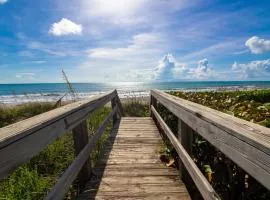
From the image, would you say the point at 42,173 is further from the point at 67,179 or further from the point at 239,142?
the point at 239,142

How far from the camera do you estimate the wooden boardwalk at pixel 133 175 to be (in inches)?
115

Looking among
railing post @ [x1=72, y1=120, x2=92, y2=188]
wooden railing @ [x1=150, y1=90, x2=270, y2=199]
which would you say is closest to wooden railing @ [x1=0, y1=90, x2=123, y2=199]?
railing post @ [x1=72, y1=120, x2=92, y2=188]

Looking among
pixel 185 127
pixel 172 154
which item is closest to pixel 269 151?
pixel 185 127

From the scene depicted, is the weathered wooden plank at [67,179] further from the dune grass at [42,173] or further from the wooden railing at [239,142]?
the wooden railing at [239,142]

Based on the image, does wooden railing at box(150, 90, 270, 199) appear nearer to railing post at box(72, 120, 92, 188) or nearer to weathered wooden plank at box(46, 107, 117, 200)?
weathered wooden plank at box(46, 107, 117, 200)

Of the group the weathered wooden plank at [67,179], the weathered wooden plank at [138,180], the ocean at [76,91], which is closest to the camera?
the weathered wooden plank at [67,179]

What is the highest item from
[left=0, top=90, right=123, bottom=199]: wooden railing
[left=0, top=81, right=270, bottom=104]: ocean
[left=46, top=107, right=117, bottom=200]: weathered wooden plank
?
[left=0, top=90, right=123, bottom=199]: wooden railing

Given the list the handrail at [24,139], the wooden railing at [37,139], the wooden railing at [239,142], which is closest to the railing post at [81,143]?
the wooden railing at [37,139]

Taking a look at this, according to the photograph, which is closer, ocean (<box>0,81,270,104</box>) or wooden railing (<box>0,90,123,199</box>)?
wooden railing (<box>0,90,123,199</box>)

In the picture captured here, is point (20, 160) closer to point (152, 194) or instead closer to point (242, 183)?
point (242, 183)

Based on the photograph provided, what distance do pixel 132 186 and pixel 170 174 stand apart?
61 cm

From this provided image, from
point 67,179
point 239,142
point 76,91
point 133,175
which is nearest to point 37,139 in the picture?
point 67,179

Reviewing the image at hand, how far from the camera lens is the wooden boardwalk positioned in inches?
115

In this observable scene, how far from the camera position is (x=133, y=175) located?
348 centimetres
